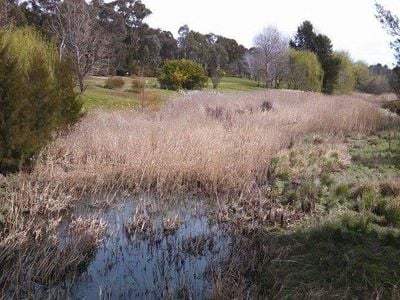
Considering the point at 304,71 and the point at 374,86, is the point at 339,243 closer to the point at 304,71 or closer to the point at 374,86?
the point at 304,71

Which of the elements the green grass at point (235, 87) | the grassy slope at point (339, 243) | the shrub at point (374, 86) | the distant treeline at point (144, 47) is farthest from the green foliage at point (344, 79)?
the grassy slope at point (339, 243)

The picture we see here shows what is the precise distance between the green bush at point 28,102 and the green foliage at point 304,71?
93.2ft

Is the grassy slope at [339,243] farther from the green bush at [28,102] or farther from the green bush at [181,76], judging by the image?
the green bush at [181,76]

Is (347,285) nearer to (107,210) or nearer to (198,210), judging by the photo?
(198,210)

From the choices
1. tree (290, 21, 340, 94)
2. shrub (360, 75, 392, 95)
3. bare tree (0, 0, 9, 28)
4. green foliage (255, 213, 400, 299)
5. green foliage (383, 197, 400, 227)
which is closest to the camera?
green foliage (255, 213, 400, 299)

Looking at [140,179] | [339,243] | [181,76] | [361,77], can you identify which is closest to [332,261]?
[339,243]

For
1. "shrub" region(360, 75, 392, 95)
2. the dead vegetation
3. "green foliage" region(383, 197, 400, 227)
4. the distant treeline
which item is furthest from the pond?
"shrub" region(360, 75, 392, 95)

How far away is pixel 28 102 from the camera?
26.9 ft

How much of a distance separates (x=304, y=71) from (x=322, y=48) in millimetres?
7486

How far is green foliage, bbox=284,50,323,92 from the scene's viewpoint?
3638cm

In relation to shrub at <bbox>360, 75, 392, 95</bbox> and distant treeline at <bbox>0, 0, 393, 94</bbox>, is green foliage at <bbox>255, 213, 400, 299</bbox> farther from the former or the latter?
shrub at <bbox>360, 75, 392, 95</bbox>

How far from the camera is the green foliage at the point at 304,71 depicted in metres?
36.4

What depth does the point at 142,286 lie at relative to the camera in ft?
14.9

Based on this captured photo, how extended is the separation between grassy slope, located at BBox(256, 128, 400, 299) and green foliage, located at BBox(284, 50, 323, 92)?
28.9 m
